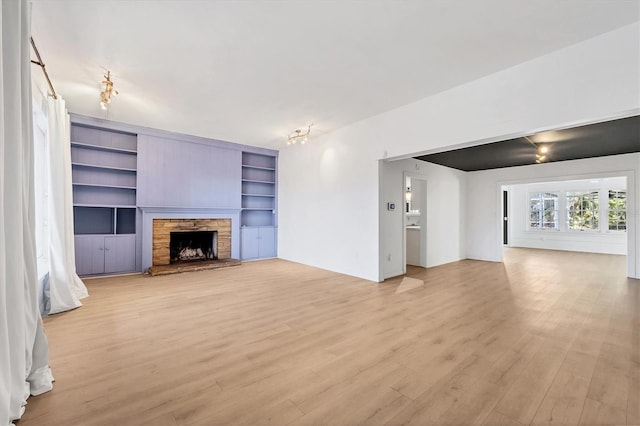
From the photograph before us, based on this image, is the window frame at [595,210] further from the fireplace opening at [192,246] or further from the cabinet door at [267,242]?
the fireplace opening at [192,246]

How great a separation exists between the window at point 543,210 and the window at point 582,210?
397 mm

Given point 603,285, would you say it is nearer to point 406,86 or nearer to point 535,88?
point 535,88

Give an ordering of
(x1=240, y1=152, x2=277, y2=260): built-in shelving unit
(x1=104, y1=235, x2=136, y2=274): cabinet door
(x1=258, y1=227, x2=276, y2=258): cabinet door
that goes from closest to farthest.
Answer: (x1=104, y1=235, x2=136, y2=274): cabinet door < (x1=240, y1=152, x2=277, y2=260): built-in shelving unit < (x1=258, y1=227, x2=276, y2=258): cabinet door

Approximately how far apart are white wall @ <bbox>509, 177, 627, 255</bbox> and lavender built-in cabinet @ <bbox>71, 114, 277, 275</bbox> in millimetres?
10524

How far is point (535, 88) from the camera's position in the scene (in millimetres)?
2936

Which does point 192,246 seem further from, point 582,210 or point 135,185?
point 582,210

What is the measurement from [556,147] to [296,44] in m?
5.41

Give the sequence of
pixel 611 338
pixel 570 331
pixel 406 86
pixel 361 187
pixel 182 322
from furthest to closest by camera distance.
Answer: pixel 361 187 < pixel 406 86 < pixel 182 322 < pixel 570 331 < pixel 611 338

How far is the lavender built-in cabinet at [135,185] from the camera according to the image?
199 inches

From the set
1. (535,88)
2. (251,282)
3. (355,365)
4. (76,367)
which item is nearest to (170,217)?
(251,282)

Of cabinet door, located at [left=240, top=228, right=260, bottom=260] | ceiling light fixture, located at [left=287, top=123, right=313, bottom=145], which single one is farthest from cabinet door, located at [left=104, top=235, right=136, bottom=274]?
ceiling light fixture, located at [left=287, top=123, right=313, bottom=145]

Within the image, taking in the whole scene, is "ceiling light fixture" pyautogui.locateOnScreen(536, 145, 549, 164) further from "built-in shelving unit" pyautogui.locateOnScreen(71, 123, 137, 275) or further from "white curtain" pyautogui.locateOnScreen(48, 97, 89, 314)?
"built-in shelving unit" pyautogui.locateOnScreen(71, 123, 137, 275)

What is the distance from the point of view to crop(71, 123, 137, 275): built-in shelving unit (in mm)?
4934

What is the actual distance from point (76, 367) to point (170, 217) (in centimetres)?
403
